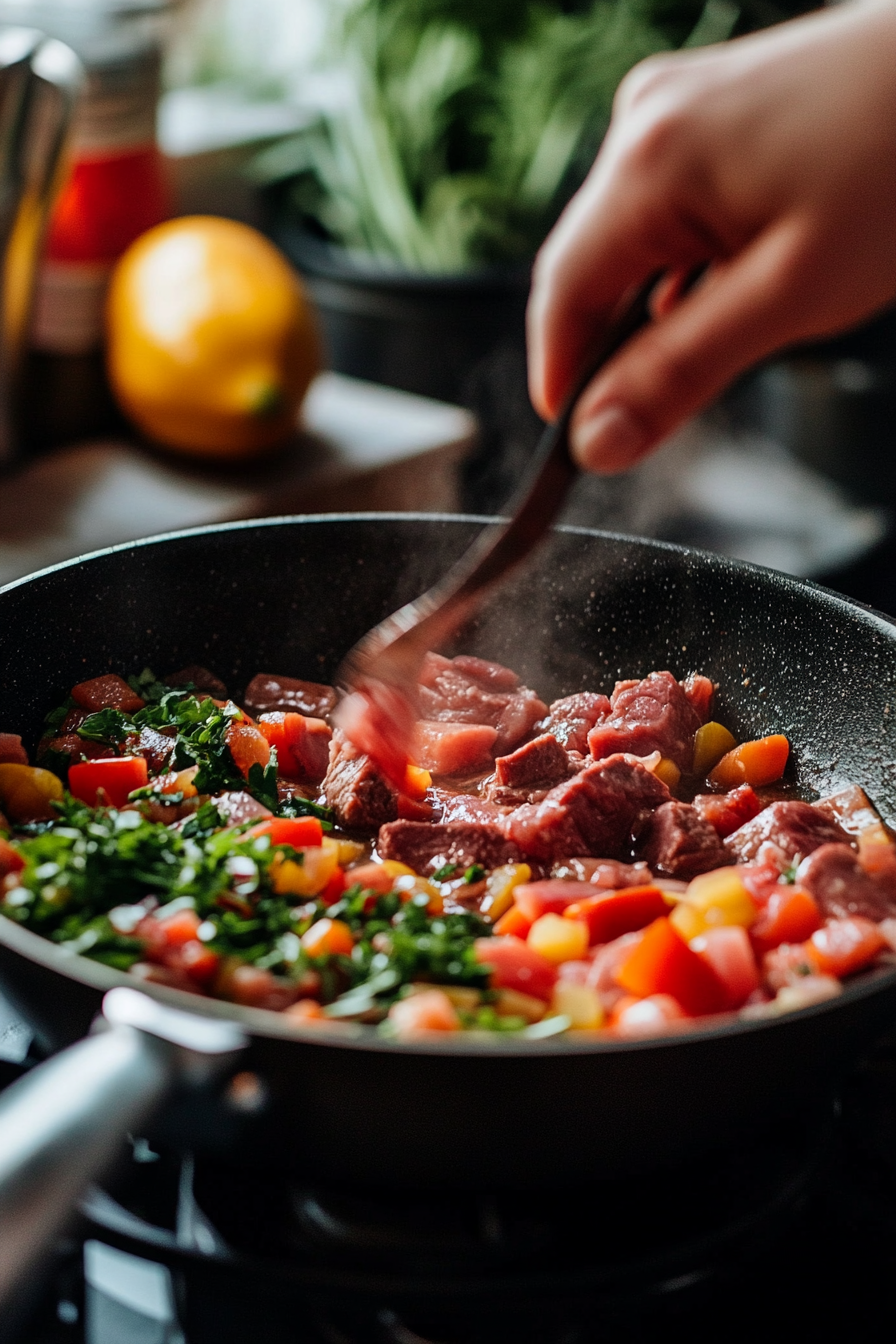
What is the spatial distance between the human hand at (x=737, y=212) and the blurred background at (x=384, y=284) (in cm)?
153

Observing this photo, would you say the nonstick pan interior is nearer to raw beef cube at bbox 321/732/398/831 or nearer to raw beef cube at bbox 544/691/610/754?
raw beef cube at bbox 544/691/610/754

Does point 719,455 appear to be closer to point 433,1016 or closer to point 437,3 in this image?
point 437,3

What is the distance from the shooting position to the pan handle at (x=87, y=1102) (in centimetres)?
86

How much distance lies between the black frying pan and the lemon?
0.95 meters

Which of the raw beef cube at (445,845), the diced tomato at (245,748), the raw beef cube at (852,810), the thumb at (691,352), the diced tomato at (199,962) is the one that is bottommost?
the raw beef cube at (852,810)

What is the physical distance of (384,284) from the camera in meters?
3.39

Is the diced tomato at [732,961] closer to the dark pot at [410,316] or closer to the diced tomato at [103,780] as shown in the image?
the diced tomato at [103,780]

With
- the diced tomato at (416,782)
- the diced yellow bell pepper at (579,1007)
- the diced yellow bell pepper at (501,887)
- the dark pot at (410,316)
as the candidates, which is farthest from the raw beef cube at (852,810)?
the dark pot at (410,316)

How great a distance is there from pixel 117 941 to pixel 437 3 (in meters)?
3.37

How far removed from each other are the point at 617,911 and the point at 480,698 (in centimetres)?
65

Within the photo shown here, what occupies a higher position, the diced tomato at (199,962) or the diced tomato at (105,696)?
the diced tomato at (199,962)

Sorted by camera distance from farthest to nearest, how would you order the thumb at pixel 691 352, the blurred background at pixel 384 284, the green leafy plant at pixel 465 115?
the green leafy plant at pixel 465 115, the blurred background at pixel 384 284, the thumb at pixel 691 352

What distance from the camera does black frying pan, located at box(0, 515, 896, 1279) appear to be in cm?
103

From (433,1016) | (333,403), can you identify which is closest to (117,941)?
(433,1016)
